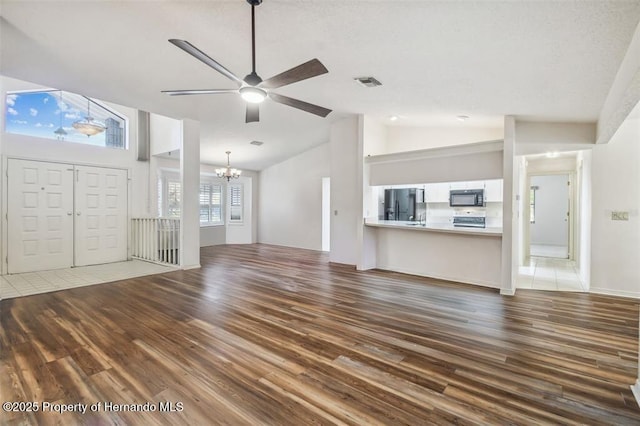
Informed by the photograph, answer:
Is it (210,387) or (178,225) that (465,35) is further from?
(178,225)

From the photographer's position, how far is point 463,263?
4898mm

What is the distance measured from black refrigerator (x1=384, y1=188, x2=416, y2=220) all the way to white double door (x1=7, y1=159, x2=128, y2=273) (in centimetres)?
589

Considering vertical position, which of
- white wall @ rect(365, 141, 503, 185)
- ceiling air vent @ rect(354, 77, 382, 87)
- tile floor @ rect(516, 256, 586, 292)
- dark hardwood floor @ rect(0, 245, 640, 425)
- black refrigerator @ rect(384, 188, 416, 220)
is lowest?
dark hardwood floor @ rect(0, 245, 640, 425)

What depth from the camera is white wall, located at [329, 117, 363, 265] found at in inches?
238

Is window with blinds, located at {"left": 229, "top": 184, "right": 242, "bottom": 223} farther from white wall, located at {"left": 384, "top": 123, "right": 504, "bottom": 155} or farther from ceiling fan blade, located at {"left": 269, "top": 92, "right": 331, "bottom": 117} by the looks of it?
ceiling fan blade, located at {"left": 269, "top": 92, "right": 331, "bottom": 117}

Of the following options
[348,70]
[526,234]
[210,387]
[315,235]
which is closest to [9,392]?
[210,387]

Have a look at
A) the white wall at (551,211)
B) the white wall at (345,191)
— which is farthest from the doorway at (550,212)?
the white wall at (345,191)

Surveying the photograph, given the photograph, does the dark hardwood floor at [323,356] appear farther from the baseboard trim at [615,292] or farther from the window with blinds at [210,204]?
the window with blinds at [210,204]

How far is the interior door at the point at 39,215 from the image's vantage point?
5.18 m

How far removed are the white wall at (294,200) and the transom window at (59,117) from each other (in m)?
4.26

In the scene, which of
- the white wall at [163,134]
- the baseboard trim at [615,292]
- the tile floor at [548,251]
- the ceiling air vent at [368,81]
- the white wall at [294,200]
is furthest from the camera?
the white wall at [294,200]

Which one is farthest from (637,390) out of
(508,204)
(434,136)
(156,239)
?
(156,239)

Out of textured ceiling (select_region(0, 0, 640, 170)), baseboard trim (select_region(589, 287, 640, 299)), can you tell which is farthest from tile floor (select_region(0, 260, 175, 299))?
baseboard trim (select_region(589, 287, 640, 299))

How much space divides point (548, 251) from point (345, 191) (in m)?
6.30
